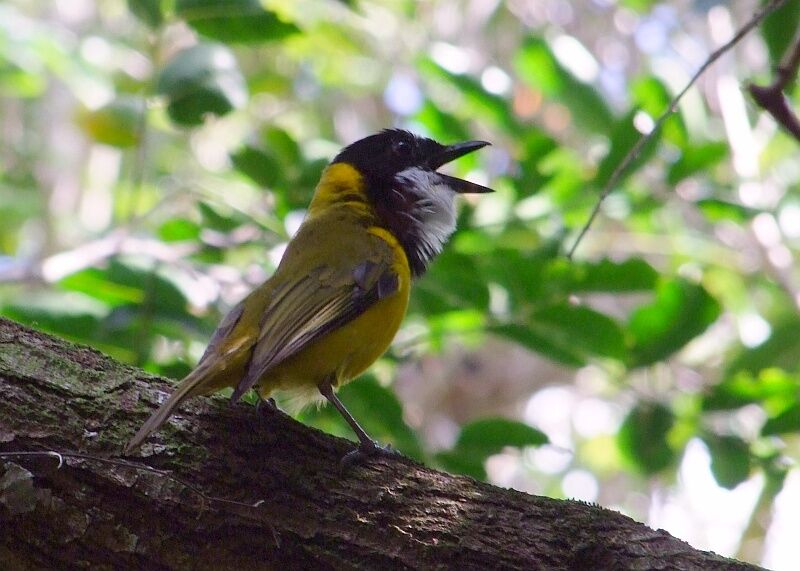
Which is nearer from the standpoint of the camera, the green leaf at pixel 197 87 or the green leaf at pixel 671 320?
the green leaf at pixel 671 320

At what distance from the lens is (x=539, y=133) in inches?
198

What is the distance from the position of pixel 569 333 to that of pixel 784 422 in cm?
98

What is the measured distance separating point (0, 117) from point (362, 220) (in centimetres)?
1065

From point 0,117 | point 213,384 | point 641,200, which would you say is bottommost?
point 213,384

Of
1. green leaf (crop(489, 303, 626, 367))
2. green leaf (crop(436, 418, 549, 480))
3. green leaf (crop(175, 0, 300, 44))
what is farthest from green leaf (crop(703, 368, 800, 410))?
green leaf (crop(175, 0, 300, 44))

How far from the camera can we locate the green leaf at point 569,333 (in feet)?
14.1

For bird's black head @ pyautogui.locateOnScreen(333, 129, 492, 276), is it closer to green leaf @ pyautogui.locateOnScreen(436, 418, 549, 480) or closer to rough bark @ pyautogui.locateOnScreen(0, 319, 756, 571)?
green leaf @ pyautogui.locateOnScreen(436, 418, 549, 480)

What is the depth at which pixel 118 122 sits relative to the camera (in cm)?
511

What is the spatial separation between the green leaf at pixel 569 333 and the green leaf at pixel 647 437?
346mm

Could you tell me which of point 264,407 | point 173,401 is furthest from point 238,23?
point 173,401

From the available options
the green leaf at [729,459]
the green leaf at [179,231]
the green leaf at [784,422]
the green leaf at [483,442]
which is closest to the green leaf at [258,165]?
the green leaf at [179,231]

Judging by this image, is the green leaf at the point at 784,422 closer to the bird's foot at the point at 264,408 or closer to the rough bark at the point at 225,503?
the rough bark at the point at 225,503

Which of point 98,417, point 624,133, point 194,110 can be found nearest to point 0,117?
point 194,110

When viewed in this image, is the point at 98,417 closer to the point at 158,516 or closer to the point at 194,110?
the point at 158,516
